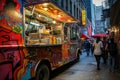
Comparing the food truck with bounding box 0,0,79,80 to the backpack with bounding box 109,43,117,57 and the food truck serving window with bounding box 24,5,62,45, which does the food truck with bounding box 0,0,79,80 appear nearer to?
the food truck serving window with bounding box 24,5,62,45

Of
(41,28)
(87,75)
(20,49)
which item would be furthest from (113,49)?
(20,49)

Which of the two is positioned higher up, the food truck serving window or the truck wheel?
the food truck serving window

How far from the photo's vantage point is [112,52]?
976cm

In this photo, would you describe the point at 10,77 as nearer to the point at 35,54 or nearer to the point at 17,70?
the point at 17,70

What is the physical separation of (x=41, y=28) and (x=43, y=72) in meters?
2.94

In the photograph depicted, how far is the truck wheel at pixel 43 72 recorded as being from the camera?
6.59 metres

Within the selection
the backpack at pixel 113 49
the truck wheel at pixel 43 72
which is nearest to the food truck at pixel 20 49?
the truck wheel at pixel 43 72

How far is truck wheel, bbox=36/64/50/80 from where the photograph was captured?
6.59 metres

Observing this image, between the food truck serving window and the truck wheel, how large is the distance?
3.17ft

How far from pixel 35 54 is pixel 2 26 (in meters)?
1.91

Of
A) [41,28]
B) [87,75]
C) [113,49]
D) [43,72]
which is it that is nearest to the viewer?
[43,72]

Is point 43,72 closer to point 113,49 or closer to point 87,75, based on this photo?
point 87,75

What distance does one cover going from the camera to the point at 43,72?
715 cm

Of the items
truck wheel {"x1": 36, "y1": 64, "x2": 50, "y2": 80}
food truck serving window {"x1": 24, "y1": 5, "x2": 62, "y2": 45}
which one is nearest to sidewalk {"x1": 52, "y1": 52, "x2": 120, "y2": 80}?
truck wheel {"x1": 36, "y1": 64, "x2": 50, "y2": 80}
